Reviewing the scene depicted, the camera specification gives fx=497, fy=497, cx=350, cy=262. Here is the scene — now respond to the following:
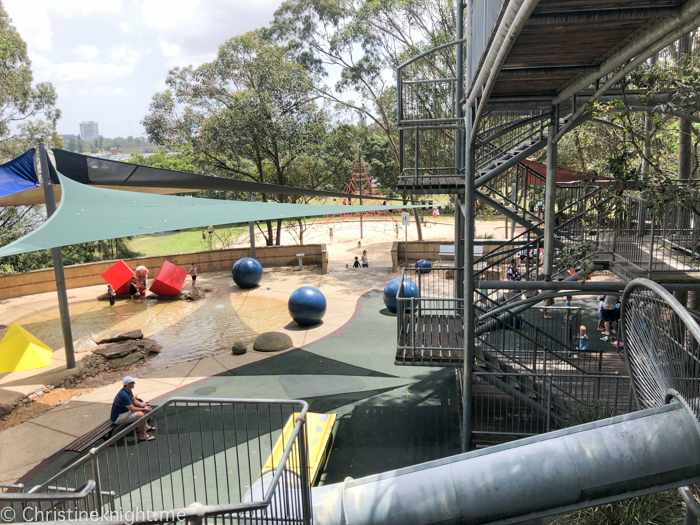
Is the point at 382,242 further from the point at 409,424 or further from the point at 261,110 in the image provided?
the point at 409,424

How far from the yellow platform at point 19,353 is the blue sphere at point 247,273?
857 cm

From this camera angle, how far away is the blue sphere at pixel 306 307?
13453 millimetres

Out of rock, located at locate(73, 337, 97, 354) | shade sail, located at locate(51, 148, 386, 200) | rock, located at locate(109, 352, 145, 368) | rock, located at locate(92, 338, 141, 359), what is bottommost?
rock, located at locate(109, 352, 145, 368)

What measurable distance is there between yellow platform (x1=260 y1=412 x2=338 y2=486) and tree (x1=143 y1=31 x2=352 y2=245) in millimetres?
16002

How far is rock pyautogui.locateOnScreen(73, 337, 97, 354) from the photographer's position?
40.6 feet

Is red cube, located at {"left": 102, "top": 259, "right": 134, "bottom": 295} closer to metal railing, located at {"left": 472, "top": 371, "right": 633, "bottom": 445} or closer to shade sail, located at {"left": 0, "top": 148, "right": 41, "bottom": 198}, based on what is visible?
shade sail, located at {"left": 0, "top": 148, "right": 41, "bottom": 198}

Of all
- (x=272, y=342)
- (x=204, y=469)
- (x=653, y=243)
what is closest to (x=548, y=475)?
(x=204, y=469)

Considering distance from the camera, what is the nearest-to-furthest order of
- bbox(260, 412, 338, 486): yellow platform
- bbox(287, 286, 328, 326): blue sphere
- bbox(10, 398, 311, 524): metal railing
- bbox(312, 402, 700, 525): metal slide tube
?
bbox(312, 402, 700, 525): metal slide tube < bbox(10, 398, 311, 524): metal railing < bbox(260, 412, 338, 486): yellow platform < bbox(287, 286, 328, 326): blue sphere

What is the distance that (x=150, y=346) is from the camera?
12.3 m

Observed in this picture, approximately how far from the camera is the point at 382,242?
33.0 m

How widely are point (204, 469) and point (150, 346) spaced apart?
7.81 metres

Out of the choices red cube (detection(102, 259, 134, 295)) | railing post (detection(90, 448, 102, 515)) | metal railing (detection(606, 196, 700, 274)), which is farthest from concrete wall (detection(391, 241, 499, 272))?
railing post (detection(90, 448, 102, 515))

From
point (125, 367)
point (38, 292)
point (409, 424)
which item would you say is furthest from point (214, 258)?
point (409, 424)

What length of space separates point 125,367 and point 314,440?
6.16m
